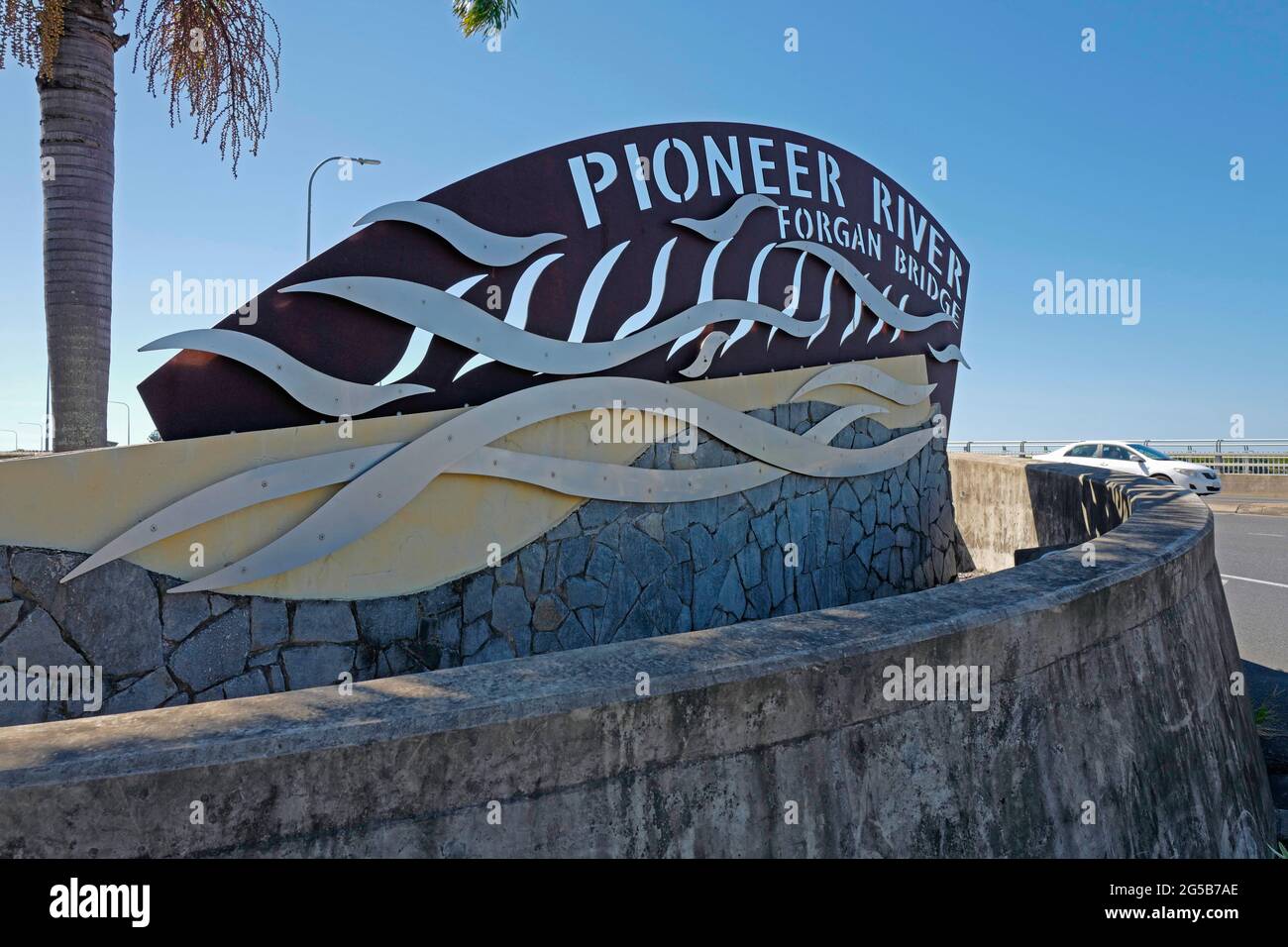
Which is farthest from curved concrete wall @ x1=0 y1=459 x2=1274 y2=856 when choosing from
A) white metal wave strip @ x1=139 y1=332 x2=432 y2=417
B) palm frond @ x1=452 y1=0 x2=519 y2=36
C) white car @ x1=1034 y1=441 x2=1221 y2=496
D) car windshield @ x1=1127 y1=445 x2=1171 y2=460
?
car windshield @ x1=1127 y1=445 x2=1171 y2=460

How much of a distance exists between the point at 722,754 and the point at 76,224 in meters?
5.59

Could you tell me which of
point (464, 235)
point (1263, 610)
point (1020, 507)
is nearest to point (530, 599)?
point (464, 235)

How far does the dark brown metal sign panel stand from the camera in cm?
424

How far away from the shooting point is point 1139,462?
1923 centimetres

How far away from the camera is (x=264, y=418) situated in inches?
164

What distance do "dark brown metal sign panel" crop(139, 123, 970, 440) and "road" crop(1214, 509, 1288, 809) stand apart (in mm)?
3845
